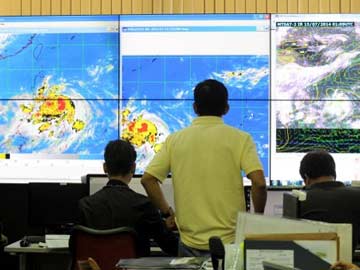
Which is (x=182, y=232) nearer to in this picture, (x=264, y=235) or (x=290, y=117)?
(x=264, y=235)

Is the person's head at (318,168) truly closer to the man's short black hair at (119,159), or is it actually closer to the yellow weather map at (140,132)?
the man's short black hair at (119,159)

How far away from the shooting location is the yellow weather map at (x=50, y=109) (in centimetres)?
527

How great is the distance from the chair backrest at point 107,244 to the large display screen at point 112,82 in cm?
234

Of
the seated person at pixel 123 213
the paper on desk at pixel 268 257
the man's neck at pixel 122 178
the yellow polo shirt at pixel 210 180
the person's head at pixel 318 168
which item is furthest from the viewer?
the person's head at pixel 318 168

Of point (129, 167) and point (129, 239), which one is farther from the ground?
point (129, 167)

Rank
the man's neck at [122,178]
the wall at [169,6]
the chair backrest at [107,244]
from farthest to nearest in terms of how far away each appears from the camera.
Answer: the wall at [169,6], the man's neck at [122,178], the chair backrest at [107,244]

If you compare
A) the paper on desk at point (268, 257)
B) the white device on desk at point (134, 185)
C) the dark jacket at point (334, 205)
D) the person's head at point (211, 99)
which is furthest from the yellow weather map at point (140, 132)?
the paper on desk at point (268, 257)

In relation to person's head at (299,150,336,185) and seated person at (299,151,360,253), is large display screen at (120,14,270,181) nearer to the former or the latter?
person's head at (299,150,336,185)

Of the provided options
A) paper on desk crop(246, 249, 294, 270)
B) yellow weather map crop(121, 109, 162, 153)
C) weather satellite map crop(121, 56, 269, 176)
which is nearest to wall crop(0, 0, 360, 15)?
weather satellite map crop(121, 56, 269, 176)

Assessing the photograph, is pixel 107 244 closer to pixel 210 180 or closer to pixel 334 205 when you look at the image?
pixel 210 180

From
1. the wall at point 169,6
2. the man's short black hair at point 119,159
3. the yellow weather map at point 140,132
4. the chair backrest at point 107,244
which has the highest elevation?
the wall at point 169,6

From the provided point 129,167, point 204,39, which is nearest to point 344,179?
point 204,39

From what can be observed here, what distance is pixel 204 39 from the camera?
17.0ft

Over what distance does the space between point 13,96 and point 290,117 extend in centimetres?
256
